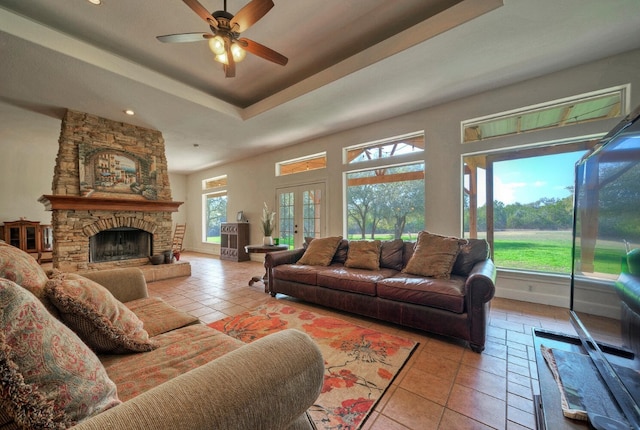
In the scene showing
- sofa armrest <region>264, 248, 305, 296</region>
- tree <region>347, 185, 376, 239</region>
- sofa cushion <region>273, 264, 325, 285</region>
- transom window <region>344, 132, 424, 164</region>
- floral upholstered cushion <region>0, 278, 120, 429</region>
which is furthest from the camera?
tree <region>347, 185, 376, 239</region>

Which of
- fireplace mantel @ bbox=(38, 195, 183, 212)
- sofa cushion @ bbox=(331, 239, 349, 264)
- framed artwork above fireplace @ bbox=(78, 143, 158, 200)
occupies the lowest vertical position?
sofa cushion @ bbox=(331, 239, 349, 264)

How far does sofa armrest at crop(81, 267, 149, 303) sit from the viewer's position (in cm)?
178

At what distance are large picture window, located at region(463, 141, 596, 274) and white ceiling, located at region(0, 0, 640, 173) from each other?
3.42 feet

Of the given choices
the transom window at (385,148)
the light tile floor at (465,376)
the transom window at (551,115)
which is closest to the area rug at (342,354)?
the light tile floor at (465,376)

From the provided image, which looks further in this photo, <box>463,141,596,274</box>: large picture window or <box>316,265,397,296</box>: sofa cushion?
<box>463,141,596,274</box>: large picture window

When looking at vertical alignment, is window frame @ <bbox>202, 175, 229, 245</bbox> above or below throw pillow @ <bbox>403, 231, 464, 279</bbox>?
above

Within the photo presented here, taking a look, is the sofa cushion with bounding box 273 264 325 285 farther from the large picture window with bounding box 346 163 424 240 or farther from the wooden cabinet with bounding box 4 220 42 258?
the wooden cabinet with bounding box 4 220 42 258

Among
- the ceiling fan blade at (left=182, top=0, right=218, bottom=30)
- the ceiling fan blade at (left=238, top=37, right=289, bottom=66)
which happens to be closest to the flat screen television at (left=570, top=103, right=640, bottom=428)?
the ceiling fan blade at (left=238, top=37, right=289, bottom=66)

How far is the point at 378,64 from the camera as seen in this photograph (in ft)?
9.22

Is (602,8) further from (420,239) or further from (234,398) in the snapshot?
(234,398)

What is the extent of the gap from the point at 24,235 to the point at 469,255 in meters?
8.86

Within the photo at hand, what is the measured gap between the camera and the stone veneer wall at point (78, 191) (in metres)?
3.89

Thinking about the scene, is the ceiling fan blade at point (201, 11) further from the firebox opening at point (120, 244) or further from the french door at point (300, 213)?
the firebox opening at point (120, 244)

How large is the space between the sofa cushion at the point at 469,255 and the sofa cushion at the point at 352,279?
2.24 feet
